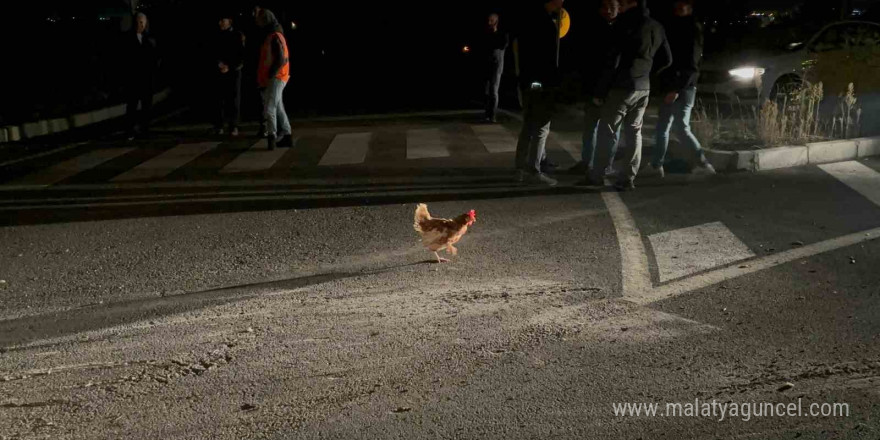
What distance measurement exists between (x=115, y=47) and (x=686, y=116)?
826 inches

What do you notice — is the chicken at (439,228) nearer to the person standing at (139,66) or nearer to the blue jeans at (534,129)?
the blue jeans at (534,129)

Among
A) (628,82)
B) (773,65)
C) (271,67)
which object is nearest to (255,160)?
(271,67)

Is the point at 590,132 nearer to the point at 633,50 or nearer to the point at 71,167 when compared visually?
the point at 633,50

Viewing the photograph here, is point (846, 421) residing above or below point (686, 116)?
below

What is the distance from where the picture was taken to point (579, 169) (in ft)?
36.6

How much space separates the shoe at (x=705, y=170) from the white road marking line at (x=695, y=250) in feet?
8.35

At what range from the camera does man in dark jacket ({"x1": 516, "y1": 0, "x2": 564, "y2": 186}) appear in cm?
993

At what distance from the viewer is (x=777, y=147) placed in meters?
11.5

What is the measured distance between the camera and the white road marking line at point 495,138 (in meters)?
13.1

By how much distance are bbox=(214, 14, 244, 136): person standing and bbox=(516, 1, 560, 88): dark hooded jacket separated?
618 centimetres

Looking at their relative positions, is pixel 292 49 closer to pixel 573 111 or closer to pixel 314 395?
pixel 573 111

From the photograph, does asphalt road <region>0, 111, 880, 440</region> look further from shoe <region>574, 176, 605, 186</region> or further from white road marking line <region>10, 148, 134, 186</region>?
white road marking line <region>10, 148, 134, 186</region>

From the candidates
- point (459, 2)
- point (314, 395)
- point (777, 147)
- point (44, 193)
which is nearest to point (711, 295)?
point (314, 395)

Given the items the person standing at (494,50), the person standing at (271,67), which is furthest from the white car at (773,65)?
the person standing at (271,67)
